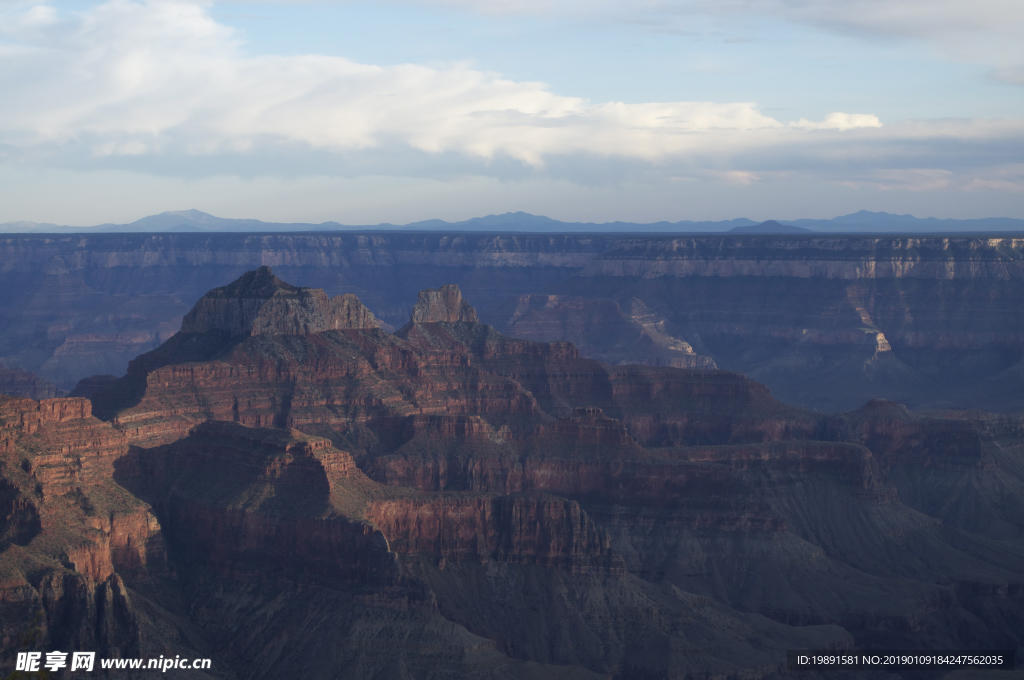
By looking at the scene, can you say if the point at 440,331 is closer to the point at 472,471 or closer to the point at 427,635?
the point at 472,471

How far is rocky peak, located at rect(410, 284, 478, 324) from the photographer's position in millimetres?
176500

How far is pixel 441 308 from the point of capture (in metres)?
178

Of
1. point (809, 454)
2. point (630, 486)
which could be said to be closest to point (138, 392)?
point (630, 486)

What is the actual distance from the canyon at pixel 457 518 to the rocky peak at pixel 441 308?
18056 mm

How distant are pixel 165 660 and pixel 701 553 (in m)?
46.8

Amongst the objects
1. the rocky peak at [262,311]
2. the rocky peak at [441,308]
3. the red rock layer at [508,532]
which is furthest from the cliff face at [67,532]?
the rocky peak at [441,308]

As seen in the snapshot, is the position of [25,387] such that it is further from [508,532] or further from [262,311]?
[508,532]

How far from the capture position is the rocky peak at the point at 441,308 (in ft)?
579

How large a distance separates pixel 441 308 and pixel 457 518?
235ft

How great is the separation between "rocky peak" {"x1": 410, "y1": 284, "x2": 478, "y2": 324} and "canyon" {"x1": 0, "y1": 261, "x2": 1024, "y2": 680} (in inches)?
711

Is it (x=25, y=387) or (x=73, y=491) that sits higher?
Answer: (x=73, y=491)

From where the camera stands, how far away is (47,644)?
289 ft

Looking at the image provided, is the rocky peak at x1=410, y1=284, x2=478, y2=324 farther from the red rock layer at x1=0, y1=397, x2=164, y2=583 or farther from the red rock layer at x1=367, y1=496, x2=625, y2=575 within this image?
the red rock layer at x1=0, y1=397, x2=164, y2=583

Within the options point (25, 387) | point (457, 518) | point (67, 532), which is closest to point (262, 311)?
point (457, 518)
